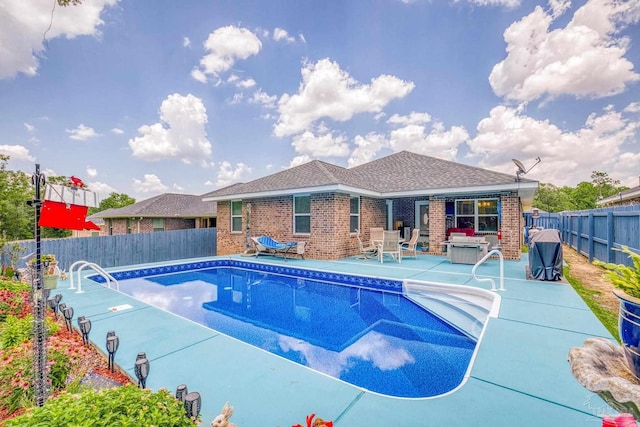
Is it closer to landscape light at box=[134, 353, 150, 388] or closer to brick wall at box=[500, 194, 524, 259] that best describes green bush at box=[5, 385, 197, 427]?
landscape light at box=[134, 353, 150, 388]

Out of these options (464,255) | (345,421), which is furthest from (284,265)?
(345,421)

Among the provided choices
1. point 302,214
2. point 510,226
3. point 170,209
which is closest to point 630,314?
point 510,226

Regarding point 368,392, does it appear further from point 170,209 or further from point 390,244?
point 170,209

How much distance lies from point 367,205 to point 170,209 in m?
15.0

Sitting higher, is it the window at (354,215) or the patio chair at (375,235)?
the window at (354,215)

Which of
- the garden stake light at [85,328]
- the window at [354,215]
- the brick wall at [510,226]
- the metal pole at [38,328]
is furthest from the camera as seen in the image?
the window at [354,215]

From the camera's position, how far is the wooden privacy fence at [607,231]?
24.7 ft

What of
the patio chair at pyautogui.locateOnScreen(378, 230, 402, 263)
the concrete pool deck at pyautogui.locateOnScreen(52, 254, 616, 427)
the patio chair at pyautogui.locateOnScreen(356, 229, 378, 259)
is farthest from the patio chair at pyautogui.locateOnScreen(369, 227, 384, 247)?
the concrete pool deck at pyautogui.locateOnScreen(52, 254, 616, 427)

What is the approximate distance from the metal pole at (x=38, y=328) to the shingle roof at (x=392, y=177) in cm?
842

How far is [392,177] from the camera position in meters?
14.1

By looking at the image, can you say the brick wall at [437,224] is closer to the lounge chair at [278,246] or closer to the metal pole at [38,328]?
the lounge chair at [278,246]

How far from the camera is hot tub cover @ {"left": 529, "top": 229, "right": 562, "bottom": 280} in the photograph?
21.6 ft

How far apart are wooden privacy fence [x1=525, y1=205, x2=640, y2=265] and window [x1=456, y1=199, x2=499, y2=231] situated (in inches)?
121

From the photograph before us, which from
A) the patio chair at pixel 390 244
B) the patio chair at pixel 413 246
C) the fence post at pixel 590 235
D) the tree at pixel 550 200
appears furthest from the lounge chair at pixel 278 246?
the tree at pixel 550 200
